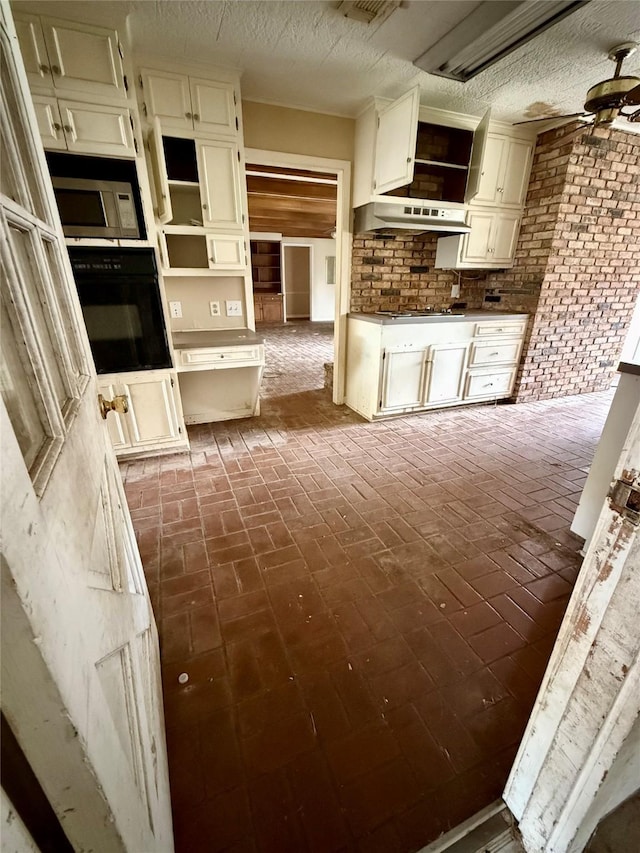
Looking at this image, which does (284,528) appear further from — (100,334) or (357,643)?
(100,334)

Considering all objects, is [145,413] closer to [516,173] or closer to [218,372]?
[218,372]

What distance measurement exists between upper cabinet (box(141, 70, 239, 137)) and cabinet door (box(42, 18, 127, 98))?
38 cm

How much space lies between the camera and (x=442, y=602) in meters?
1.70

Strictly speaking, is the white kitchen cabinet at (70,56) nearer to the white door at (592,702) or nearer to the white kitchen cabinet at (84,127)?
the white kitchen cabinet at (84,127)

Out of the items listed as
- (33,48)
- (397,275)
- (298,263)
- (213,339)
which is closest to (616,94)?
(397,275)

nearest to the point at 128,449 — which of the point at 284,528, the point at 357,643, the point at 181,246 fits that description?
the point at 284,528

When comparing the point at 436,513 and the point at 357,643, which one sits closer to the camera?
the point at 357,643

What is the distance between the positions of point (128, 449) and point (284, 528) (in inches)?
59.7

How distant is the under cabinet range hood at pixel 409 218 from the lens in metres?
3.22

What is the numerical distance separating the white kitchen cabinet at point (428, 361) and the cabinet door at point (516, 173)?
121 centimetres

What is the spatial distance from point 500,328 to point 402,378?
4.22 ft

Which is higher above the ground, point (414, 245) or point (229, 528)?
point (414, 245)

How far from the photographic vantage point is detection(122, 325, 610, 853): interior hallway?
3.51 feet

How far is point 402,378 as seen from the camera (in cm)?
360
